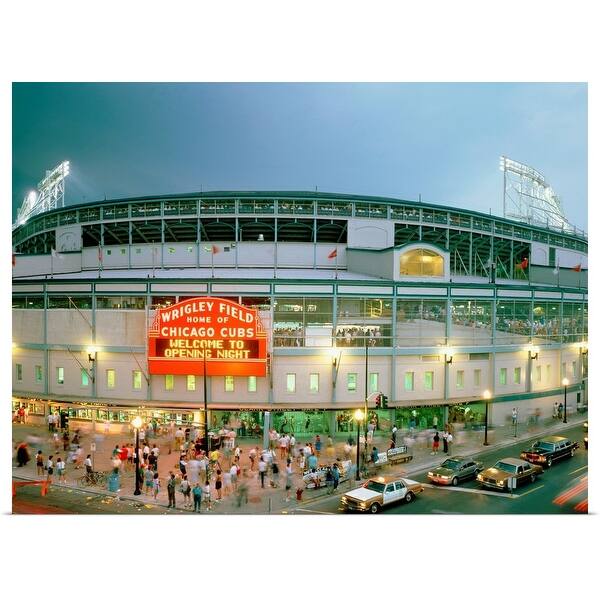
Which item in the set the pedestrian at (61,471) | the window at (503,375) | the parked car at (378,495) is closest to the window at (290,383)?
the parked car at (378,495)

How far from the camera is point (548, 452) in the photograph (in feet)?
72.8

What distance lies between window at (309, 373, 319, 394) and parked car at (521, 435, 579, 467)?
12.7 meters

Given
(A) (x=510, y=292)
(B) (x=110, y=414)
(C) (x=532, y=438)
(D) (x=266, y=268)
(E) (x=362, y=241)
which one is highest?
(E) (x=362, y=241)

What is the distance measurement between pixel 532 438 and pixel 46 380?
3432 centimetres

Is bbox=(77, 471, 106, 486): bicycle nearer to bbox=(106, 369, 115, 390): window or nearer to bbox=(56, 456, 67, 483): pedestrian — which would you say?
bbox=(56, 456, 67, 483): pedestrian

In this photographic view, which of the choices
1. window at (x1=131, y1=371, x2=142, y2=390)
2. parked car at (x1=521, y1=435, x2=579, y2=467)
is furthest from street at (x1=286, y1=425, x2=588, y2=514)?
window at (x1=131, y1=371, x2=142, y2=390)

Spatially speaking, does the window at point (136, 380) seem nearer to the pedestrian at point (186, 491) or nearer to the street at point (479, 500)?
the pedestrian at point (186, 491)

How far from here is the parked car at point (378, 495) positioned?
16547mm

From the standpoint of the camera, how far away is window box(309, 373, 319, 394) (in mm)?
25625

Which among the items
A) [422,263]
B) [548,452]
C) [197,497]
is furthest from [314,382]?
[548,452]

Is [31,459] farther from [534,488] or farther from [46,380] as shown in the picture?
[534,488]

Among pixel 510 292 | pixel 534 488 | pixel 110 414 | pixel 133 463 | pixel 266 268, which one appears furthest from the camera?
pixel 266 268

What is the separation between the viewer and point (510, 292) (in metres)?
30.9

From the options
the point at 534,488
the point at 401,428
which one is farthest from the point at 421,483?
the point at 401,428
